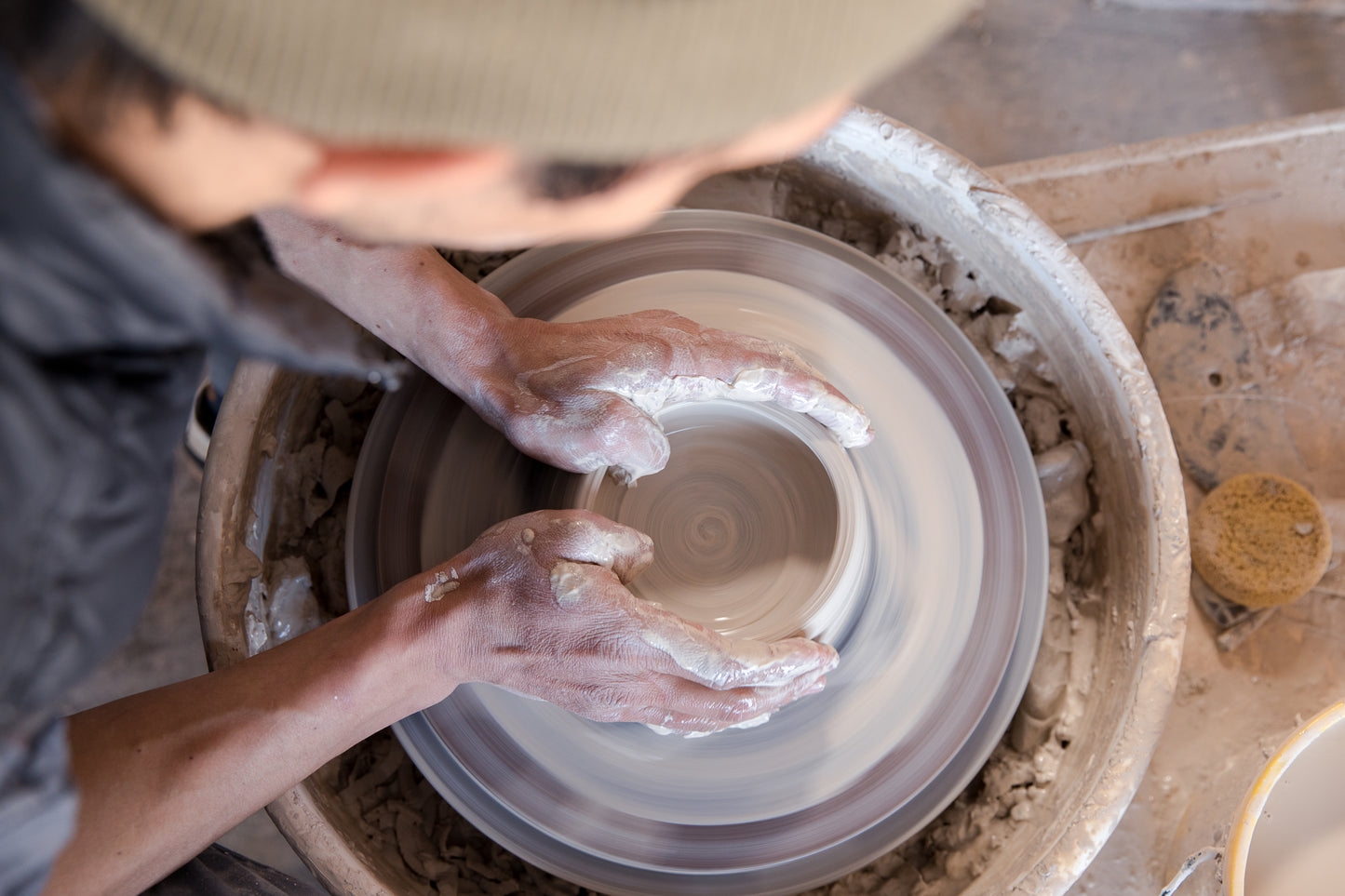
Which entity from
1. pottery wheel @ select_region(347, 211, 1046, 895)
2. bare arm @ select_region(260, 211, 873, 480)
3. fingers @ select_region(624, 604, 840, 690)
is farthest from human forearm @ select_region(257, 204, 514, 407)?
fingers @ select_region(624, 604, 840, 690)

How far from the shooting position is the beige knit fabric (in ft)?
1.50

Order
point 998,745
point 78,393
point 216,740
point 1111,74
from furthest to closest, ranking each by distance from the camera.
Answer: point 1111,74 < point 998,745 < point 216,740 < point 78,393

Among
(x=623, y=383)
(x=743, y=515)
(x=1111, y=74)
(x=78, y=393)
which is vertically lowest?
(x=78, y=393)

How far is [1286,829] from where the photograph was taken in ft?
5.27

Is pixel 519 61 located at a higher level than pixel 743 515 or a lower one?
higher

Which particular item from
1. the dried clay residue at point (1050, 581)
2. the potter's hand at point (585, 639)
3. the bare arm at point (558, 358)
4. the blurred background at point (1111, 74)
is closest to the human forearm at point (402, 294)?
the bare arm at point (558, 358)

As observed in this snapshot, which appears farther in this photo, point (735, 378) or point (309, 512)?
point (309, 512)

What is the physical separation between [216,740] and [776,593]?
86 centimetres

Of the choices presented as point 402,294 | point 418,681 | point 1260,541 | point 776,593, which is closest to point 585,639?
point 418,681

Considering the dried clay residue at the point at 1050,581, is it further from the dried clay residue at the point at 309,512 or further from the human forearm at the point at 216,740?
the dried clay residue at the point at 309,512

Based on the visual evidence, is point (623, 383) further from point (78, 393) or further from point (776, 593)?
point (78, 393)

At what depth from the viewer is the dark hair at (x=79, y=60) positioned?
0.51 metres

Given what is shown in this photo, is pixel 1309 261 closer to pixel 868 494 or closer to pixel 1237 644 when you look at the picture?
pixel 1237 644

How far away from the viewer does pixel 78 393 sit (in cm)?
68
